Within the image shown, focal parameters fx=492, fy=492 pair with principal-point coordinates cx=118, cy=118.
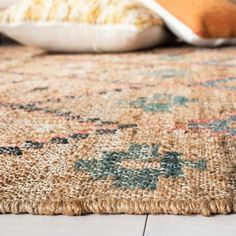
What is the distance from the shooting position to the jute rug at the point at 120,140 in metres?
0.47

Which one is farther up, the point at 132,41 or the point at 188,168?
the point at 188,168

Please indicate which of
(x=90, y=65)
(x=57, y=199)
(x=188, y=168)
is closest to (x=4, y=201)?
(x=57, y=199)

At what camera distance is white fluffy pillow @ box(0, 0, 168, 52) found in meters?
1.38

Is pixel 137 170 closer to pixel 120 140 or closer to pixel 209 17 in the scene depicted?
pixel 120 140

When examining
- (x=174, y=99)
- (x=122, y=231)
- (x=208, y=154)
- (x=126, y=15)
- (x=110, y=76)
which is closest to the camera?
(x=122, y=231)

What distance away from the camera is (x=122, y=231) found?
439 millimetres

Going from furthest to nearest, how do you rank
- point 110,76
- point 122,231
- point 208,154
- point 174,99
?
point 110,76
point 174,99
point 208,154
point 122,231

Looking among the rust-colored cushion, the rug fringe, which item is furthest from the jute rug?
the rust-colored cushion

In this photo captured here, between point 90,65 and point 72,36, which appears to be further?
point 72,36

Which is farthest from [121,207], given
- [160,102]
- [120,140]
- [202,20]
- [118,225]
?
[202,20]

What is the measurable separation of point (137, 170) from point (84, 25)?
3.14ft

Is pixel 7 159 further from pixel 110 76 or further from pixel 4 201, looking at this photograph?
pixel 110 76

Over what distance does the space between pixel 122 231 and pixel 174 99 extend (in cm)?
45

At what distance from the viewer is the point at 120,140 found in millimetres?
641
